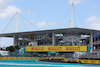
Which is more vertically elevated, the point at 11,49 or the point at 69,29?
the point at 69,29

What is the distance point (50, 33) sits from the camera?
81.4 meters

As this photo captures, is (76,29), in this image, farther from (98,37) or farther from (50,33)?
(98,37)

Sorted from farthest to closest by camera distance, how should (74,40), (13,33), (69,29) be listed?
(13,33), (74,40), (69,29)

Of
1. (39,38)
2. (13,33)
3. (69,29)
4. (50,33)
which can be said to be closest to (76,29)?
(69,29)

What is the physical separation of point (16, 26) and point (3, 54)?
1664 centimetres

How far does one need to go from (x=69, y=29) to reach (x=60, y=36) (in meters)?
9.04

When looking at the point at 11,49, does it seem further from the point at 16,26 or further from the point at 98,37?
the point at 98,37

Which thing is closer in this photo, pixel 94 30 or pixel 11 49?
pixel 94 30

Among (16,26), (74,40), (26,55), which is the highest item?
(16,26)

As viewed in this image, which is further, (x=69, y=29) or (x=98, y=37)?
(x=98, y=37)

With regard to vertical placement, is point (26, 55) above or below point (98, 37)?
below

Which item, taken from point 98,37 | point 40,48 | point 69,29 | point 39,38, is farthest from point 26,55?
point 98,37

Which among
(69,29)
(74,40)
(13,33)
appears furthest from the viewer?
(13,33)

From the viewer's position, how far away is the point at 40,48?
7394 centimetres
